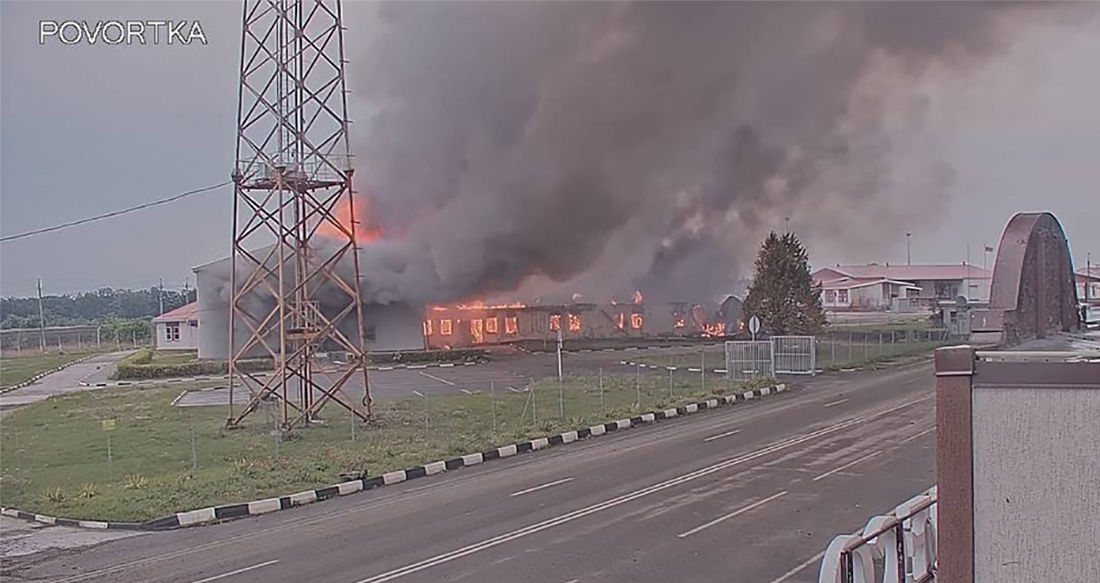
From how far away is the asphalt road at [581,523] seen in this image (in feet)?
34.2

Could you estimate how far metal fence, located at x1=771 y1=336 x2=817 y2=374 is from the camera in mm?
33719

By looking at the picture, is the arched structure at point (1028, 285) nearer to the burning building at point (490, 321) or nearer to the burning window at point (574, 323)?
the burning building at point (490, 321)

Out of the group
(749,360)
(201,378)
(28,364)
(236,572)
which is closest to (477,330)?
(201,378)

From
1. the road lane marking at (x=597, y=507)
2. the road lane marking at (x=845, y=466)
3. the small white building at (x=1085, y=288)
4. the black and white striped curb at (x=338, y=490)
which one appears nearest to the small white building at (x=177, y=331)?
the black and white striped curb at (x=338, y=490)

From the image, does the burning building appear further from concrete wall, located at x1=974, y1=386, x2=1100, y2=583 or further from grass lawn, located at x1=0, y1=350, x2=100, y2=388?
concrete wall, located at x1=974, y1=386, x2=1100, y2=583

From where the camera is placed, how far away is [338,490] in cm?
1551

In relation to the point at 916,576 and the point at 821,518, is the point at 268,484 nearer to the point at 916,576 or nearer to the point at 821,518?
the point at 821,518

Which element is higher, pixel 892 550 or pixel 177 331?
pixel 177 331

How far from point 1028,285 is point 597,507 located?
6294mm

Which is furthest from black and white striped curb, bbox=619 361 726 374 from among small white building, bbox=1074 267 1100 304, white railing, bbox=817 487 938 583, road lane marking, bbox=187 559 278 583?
white railing, bbox=817 487 938 583

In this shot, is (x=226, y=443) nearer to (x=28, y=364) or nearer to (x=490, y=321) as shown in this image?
(x=490, y=321)

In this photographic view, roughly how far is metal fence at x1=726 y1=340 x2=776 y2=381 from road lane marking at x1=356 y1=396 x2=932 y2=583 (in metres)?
10.4

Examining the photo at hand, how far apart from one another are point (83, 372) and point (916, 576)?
46.0 metres

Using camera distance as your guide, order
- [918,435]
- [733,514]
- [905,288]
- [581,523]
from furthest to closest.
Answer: [905,288], [918,435], [733,514], [581,523]
